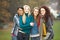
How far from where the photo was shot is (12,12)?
5.41m

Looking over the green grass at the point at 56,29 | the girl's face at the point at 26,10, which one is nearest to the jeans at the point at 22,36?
the girl's face at the point at 26,10

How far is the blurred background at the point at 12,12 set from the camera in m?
5.32

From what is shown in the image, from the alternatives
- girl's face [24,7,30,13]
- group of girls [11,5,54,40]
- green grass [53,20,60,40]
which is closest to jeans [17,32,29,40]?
group of girls [11,5,54,40]

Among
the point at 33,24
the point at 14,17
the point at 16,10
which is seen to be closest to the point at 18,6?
the point at 16,10

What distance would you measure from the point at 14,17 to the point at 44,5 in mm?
903

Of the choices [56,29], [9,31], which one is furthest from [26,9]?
[56,29]

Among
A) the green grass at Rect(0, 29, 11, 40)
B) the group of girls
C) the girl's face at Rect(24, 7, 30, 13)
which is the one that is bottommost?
the green grass at Rect(0, 29, 11, 40)

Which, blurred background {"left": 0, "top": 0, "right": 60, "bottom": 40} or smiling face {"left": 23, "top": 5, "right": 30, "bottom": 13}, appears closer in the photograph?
smiling face {"left": 23, "top": 5, "right": 30, "bottom": 13}

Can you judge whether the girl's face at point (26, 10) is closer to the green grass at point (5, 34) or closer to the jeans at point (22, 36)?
the jeans at point (22, 36)

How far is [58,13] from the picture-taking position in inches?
211

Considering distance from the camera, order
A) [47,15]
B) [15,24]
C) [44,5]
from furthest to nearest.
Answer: [44,5] < [15,24] < [47,15]

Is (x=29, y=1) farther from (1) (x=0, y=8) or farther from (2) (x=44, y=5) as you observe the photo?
(1) (x=0, y=8)

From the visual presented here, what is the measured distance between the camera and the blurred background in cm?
532

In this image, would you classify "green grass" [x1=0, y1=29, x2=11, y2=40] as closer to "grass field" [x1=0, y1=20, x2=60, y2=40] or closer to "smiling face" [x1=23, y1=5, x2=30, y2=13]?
"grass field" [x1=0, y1=20, x2=60, y2=40]
